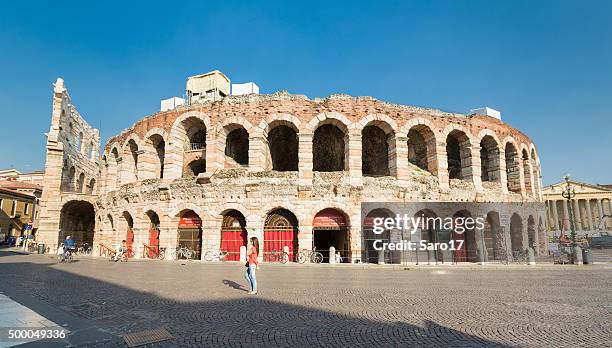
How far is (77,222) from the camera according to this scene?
30.5 meters

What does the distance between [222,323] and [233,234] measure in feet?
45.7

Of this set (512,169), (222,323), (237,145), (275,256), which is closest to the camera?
(222,323)

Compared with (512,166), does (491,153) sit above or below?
above

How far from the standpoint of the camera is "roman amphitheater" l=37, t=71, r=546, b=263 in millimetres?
18422

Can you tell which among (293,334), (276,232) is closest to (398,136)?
(276,232)

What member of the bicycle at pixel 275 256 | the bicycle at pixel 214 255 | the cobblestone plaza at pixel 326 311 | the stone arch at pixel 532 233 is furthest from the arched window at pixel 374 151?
the cobblestone plaza at pixel 326 311

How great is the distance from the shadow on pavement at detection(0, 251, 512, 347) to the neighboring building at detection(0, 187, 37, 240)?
4146 centimetres

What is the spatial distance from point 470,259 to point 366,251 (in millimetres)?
8247

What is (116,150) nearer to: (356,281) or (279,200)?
(279,200)

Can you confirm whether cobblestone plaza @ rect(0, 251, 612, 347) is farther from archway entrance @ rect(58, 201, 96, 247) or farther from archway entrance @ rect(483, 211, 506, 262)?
archway entrance @ rect(58, 201, 96, 247)

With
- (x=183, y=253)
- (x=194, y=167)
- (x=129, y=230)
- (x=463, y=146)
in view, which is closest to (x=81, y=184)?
(x=129, y=230)

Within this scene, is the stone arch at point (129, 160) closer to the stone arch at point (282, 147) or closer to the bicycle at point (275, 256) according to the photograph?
the stone arch at point (282, 147)

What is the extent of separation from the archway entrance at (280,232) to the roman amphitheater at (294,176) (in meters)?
0.06

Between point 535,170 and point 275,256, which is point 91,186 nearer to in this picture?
point 275,256
